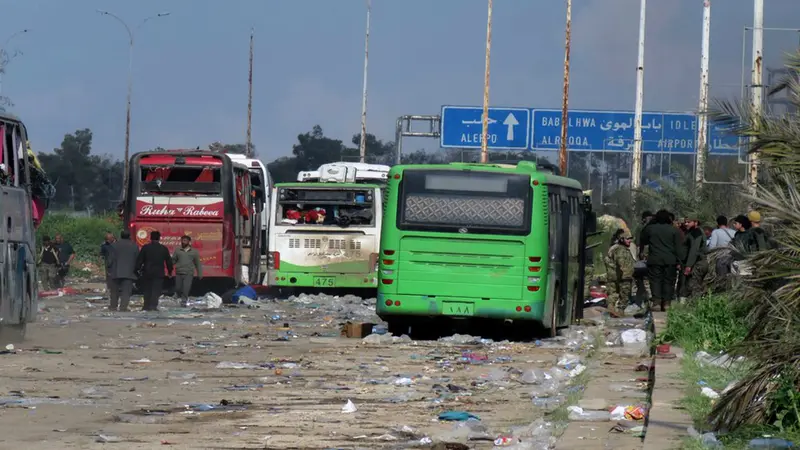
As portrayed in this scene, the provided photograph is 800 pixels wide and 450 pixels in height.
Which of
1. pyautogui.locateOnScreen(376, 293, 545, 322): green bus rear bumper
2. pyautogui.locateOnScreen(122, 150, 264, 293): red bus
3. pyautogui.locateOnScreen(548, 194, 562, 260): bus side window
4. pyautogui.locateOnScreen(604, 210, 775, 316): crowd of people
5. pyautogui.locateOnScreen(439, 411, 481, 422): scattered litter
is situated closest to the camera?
pyautogui.locateOnScreen(439, 411, 481, 422): scattered litter

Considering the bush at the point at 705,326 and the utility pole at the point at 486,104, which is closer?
the bush at the point at 705,326

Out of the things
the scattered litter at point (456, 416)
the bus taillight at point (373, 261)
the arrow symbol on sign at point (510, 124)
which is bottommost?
the scattered litter at point (456, 416)

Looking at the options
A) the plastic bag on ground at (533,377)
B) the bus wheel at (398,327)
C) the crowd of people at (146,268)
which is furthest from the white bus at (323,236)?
the plastic bag on ground at (533,377)

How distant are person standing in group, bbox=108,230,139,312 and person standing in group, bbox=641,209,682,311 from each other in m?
9.61

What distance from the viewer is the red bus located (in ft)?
116

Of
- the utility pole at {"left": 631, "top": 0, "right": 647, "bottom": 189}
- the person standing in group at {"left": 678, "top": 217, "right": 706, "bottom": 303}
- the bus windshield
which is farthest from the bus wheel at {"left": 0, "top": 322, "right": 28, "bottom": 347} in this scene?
the utility pole at {"left": 631, "top": 0, "right": 647, "bottom": 189}

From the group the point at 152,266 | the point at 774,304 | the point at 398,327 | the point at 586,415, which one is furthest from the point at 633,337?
the point at 152,266

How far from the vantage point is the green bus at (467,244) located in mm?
21766

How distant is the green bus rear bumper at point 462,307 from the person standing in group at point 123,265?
852 centimetres

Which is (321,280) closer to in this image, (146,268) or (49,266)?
(146,268)

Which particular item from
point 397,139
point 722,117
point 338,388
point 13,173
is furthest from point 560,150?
point 722,117

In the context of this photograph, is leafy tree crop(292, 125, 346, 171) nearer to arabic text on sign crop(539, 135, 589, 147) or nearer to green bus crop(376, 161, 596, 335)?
arabic text on sign crop(539, 135, 589, 147)

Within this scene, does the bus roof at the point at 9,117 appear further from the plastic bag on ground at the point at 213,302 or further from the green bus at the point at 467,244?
the plastic bag on ground at the point at 213,302

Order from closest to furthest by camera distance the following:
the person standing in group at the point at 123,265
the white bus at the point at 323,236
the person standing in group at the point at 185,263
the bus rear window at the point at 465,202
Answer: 1. the bus rear window at the point at 465,202
2. the person standing in group at the point at 123,265
3. the person standing in group at the point at 185,263
4. the white bus at the point at 323,236
